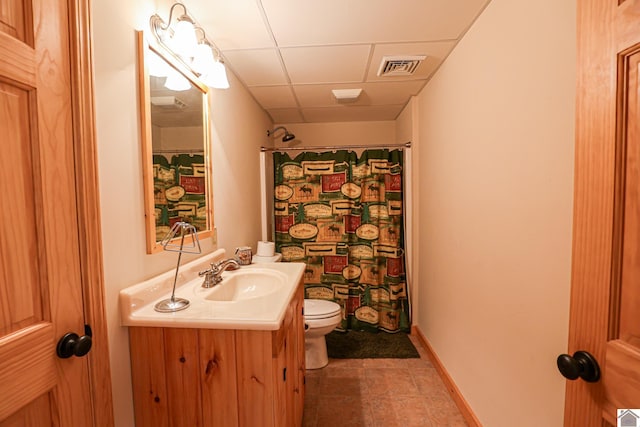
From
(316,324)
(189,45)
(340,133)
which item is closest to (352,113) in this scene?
(340,133)

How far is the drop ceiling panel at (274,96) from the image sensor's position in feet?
Result: 7.95

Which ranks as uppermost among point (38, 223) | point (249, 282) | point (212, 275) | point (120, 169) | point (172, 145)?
point (172, 145)

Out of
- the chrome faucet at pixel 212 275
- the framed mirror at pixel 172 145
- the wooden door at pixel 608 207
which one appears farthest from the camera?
the chrome faucet at pixel 212 275

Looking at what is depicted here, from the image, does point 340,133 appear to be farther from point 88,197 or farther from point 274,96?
point 88,197

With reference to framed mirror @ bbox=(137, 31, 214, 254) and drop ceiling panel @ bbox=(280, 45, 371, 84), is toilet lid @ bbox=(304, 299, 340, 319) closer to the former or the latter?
framed mirror @ bbox=(137, 31, 214, 254)

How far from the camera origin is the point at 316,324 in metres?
2.09

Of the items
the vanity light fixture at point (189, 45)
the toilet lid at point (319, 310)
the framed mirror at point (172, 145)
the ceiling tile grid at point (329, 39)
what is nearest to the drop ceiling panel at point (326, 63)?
the ceiling tile grid at point (329, 39)

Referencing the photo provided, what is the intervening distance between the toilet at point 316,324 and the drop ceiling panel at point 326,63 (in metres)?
1.40

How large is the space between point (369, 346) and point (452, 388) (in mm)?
796

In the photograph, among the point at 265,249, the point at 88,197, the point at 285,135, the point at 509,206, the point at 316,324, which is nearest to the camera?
the point at 88,197

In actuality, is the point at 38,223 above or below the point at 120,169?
below

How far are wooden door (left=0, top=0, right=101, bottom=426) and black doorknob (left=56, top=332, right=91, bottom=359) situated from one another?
0.6 inches

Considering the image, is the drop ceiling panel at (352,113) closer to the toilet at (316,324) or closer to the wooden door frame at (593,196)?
the toilet at (316,324)

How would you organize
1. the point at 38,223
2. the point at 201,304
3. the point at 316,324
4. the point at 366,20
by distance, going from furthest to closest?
the point at 316,324 → the point at 366,20 → the point at 201,304 → the point at 38,223
